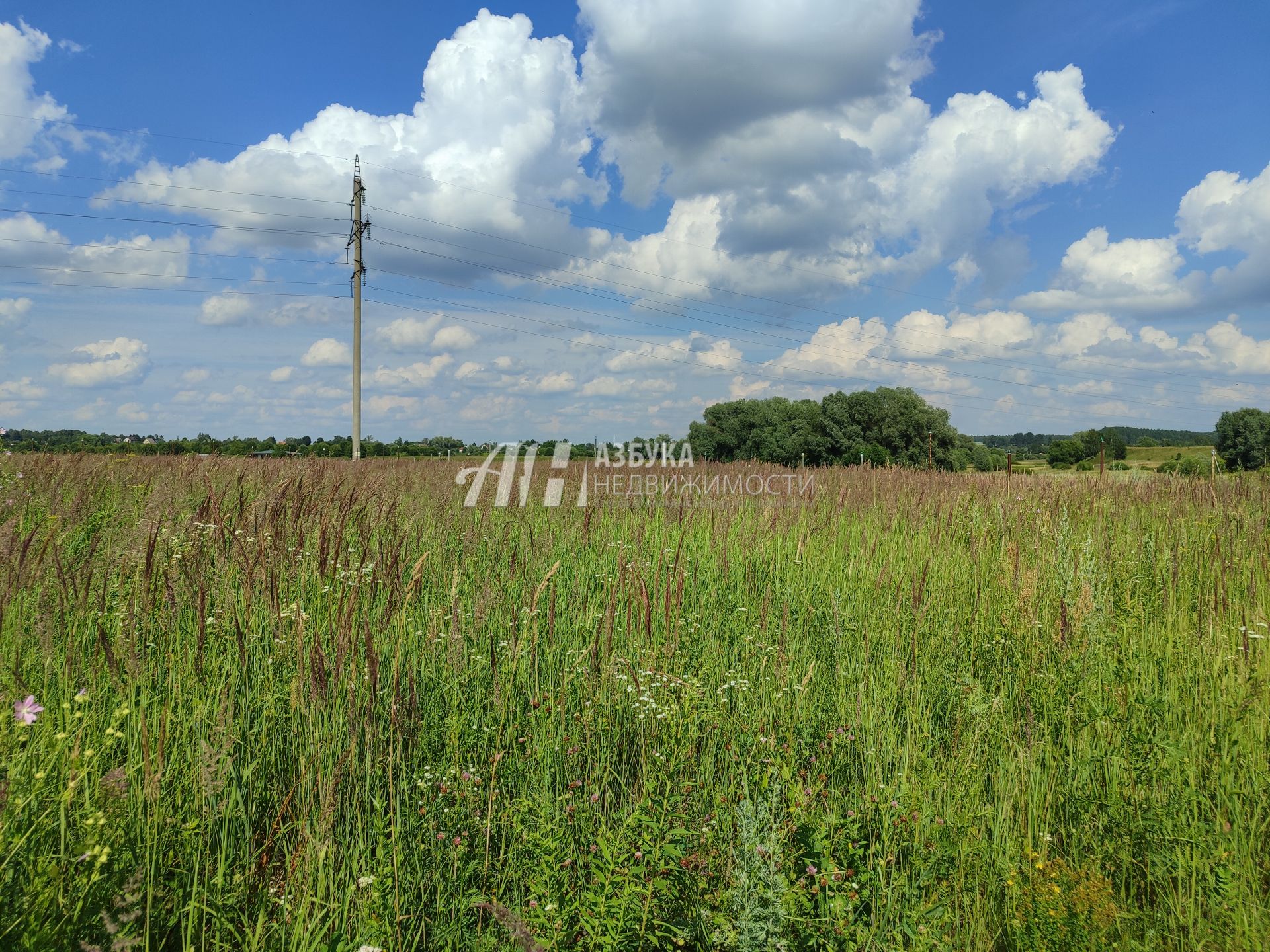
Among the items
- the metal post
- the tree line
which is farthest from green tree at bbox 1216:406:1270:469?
the metal post

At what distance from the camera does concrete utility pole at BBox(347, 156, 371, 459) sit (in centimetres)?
2078

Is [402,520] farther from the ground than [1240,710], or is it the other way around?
[402,520]

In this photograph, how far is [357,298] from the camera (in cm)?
2186

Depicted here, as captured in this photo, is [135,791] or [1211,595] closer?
[135,791]

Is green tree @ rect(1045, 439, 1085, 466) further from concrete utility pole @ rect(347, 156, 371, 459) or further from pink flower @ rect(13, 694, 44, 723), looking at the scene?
pink flower @ rect(13, 694, 44, 723)

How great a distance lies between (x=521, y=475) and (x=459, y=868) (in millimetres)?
7543

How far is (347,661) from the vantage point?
2547mm

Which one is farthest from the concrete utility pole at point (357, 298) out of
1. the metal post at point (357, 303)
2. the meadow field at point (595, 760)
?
the meadow field at point (595, 760)

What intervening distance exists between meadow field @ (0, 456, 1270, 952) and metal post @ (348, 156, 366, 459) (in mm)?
17870

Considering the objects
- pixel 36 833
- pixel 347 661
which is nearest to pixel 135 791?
pixel 36 833

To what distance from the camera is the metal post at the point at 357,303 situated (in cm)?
2078

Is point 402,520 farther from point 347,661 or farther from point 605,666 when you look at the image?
point 605,666

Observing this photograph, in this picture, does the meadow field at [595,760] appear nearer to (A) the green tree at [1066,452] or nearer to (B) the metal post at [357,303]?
(B) the metal post at [357,303]

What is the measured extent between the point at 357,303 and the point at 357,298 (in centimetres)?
25
